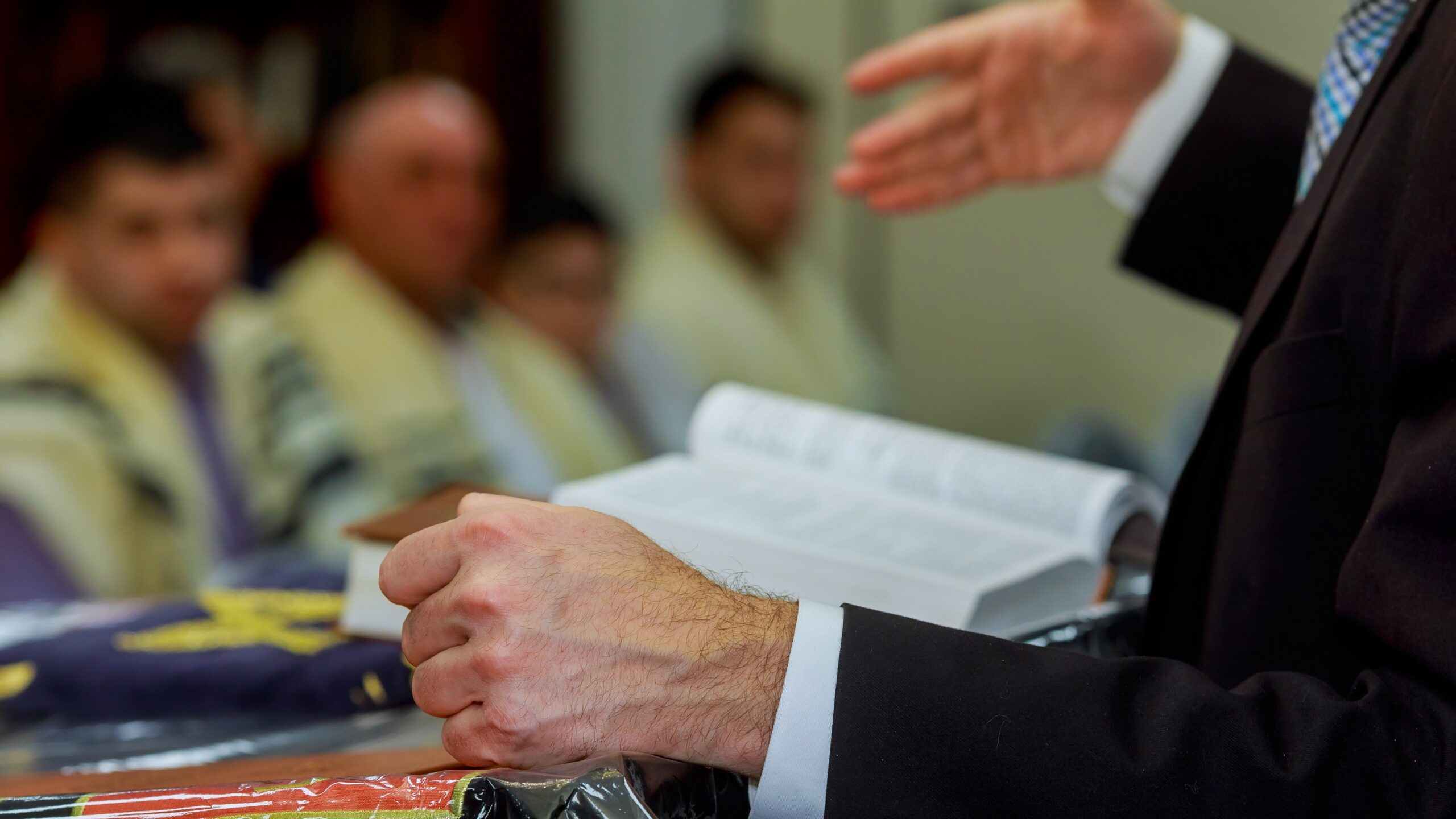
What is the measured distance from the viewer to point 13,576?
172 cm

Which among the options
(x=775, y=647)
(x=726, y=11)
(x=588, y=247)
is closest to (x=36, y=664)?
(x=775, y=647)

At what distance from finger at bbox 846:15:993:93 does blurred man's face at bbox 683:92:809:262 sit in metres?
2.43

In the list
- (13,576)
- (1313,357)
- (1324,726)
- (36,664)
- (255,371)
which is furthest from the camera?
(255,371)

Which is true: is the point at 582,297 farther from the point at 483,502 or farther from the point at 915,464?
the point at 483,502

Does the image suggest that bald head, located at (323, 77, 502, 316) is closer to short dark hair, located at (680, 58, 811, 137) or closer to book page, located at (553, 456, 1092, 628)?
short dark hair, located at (680, 58, 811, 137)

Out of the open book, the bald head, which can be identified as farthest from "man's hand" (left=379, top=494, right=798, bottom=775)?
the bald head

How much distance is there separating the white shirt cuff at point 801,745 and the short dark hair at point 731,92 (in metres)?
3.02

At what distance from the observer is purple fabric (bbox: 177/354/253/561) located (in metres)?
2.19

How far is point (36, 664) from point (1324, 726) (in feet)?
1.99

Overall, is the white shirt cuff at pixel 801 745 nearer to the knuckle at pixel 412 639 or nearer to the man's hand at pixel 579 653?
the man's hand at pixel 579 653

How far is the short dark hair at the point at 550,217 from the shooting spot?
118 inches

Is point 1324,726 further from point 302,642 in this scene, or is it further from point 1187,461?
point 302,642

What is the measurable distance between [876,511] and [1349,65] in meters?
0.33

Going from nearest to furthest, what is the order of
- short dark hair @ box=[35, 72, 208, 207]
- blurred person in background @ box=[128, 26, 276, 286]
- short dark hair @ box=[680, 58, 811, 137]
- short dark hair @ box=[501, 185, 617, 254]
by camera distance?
short dark hair @ box=[35, 72, 208, 207]
short dark hair @ box=[501, 185, 617, 254]
blurred person in background @ box=[128, 26, 276, 286]
short dark hair @ box=[680, 58, 811, 137]
